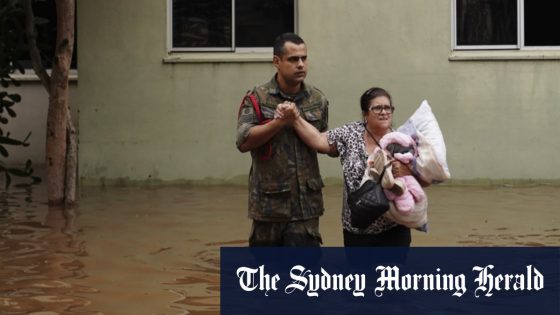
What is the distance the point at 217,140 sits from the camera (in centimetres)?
1561

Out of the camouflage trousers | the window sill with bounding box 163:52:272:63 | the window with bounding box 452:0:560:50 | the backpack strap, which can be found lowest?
the camouflage trousers

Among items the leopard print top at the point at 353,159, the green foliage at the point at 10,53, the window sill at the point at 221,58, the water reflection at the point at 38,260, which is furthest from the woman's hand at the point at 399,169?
the window sill at the point at 221,58

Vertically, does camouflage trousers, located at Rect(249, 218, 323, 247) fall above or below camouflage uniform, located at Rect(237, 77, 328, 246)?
below

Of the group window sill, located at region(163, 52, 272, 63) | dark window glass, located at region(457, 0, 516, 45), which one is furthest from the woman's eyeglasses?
dark window glass, located at region(457, 0, 516, 45)

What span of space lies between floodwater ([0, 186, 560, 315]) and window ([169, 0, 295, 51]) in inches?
83.7

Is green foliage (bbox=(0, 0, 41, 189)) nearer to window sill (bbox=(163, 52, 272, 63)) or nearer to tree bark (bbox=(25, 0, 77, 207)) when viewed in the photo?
tree bark (bbox=(25, 0, 77, 207))

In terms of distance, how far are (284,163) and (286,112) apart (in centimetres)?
46

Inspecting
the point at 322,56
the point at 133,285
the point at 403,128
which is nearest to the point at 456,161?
the point at 322,56

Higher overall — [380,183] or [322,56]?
[322,56]

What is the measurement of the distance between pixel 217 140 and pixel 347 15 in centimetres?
254

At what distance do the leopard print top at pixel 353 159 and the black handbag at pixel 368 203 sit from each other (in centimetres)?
16

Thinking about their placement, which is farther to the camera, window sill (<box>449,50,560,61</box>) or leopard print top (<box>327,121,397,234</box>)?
window sill (<box>449,50,560,61</box>)

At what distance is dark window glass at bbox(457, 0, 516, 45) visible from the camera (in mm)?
15664

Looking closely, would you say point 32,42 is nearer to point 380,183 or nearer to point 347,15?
point 347,15
